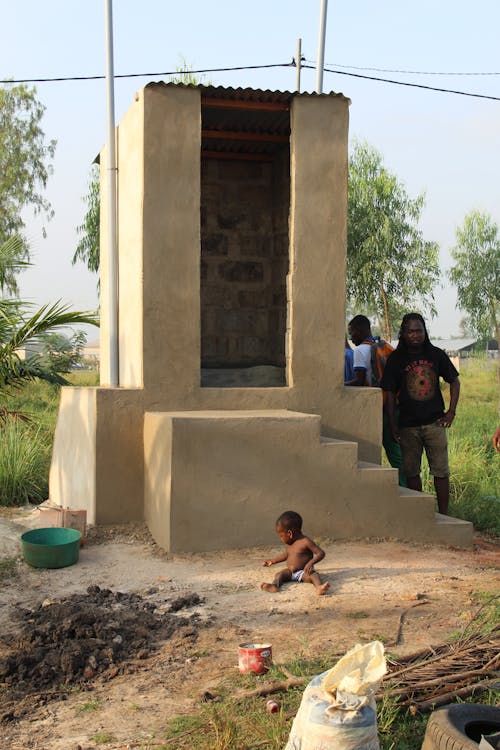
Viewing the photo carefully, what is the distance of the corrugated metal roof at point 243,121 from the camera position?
7473mm

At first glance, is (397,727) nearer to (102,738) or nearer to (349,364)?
(102,738)

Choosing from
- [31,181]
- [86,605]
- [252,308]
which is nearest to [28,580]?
[86,605]

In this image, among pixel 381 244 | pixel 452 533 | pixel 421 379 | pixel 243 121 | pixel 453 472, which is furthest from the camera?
pixel 381 244

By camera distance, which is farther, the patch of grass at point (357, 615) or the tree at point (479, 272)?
the tree at point (479, 272)

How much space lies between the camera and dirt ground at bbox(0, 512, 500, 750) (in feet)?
12.9

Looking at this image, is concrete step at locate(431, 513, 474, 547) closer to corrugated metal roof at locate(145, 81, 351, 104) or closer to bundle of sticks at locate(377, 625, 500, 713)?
bundle of sticks at locate(377, 625, 500, 713)

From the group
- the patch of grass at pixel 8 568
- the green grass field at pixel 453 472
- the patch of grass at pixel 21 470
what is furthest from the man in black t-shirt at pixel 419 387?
the patch of grass at pixel 21 470

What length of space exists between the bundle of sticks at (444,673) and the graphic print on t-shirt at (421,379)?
3.32 metres

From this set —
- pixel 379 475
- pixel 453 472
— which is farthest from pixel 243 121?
pixel 453 472

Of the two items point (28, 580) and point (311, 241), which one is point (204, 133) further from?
point (28, 580)

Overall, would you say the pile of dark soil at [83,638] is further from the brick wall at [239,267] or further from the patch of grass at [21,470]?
A: the brick wall at [239,267]

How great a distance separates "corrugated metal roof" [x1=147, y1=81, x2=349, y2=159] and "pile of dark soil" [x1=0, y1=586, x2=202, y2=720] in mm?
4466

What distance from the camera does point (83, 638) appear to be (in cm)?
474

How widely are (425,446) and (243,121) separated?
3920 millimetres
